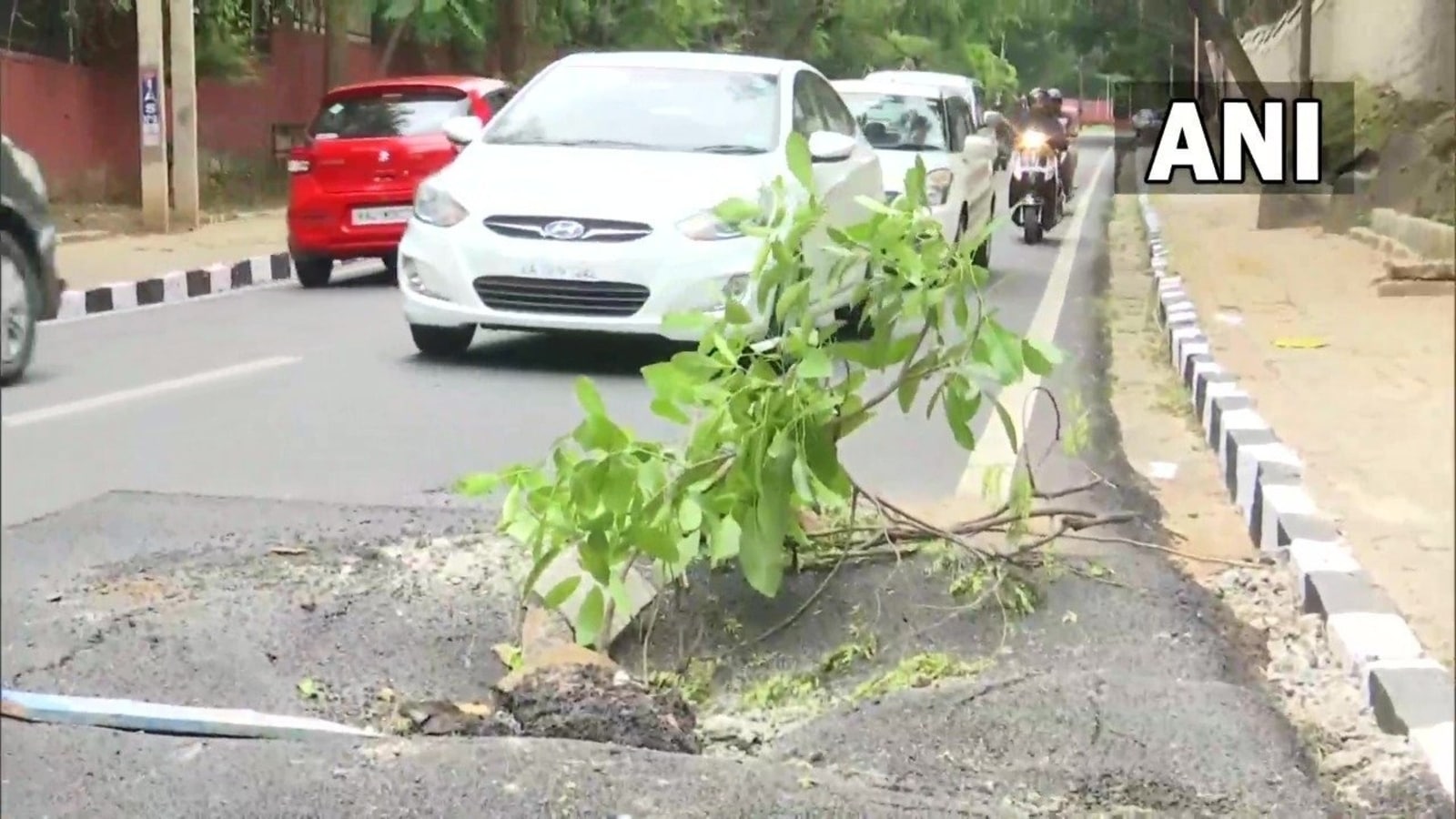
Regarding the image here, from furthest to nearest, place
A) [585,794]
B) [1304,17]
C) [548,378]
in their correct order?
[548,378]
[585,794]
[1304,17]

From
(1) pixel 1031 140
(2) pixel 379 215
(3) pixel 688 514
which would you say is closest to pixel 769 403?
(3) pixel 688 514

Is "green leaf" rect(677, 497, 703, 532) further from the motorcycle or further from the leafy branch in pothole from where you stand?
the motorcycle

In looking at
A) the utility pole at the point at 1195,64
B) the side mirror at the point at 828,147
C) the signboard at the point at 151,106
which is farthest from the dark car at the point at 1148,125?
the signboard at the point at 151,106

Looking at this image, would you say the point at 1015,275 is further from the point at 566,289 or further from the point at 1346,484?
the point at 1346,484

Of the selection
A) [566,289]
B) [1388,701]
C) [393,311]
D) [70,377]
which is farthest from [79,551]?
[1388,701]

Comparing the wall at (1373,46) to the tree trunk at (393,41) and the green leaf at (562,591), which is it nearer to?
the tree trunk at (393,41)
